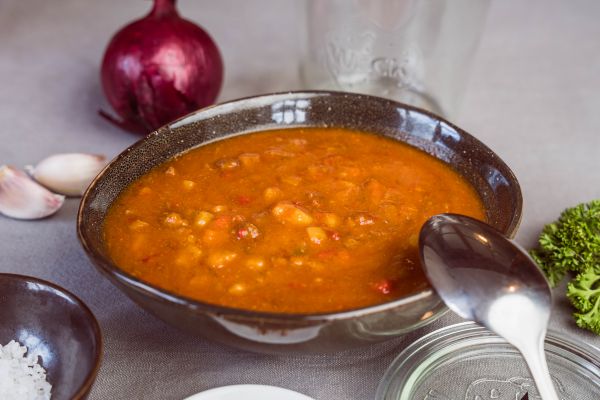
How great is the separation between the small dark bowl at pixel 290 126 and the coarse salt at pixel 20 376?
285mm

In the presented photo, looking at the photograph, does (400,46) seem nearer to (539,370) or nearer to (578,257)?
(578,257)

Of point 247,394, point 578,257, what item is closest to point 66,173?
point 247,394

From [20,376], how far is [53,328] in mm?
127

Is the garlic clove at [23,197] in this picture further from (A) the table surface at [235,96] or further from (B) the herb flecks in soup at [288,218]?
(B) the herb flecks in soup at [288,218]

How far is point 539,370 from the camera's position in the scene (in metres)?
1.67

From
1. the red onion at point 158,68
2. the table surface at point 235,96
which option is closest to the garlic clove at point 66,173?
the table surface at point 235,96

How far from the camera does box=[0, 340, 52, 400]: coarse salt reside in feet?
5.71

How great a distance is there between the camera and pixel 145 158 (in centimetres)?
228

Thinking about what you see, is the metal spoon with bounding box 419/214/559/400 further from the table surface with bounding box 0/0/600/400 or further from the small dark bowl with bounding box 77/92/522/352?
the table surface with bounding box 0/0/600/400

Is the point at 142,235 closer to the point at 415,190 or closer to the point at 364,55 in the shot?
the point at 415,190

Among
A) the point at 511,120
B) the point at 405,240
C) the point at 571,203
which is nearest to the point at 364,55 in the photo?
the point at 511,120

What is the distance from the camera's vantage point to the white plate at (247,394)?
1.76 m

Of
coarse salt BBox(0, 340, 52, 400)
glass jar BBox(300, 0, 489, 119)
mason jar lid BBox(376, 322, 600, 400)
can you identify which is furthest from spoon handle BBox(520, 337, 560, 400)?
glass jar BBox(300, 0, 489, 119)

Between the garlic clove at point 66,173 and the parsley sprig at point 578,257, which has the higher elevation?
the parsley sprig at point 578,257
